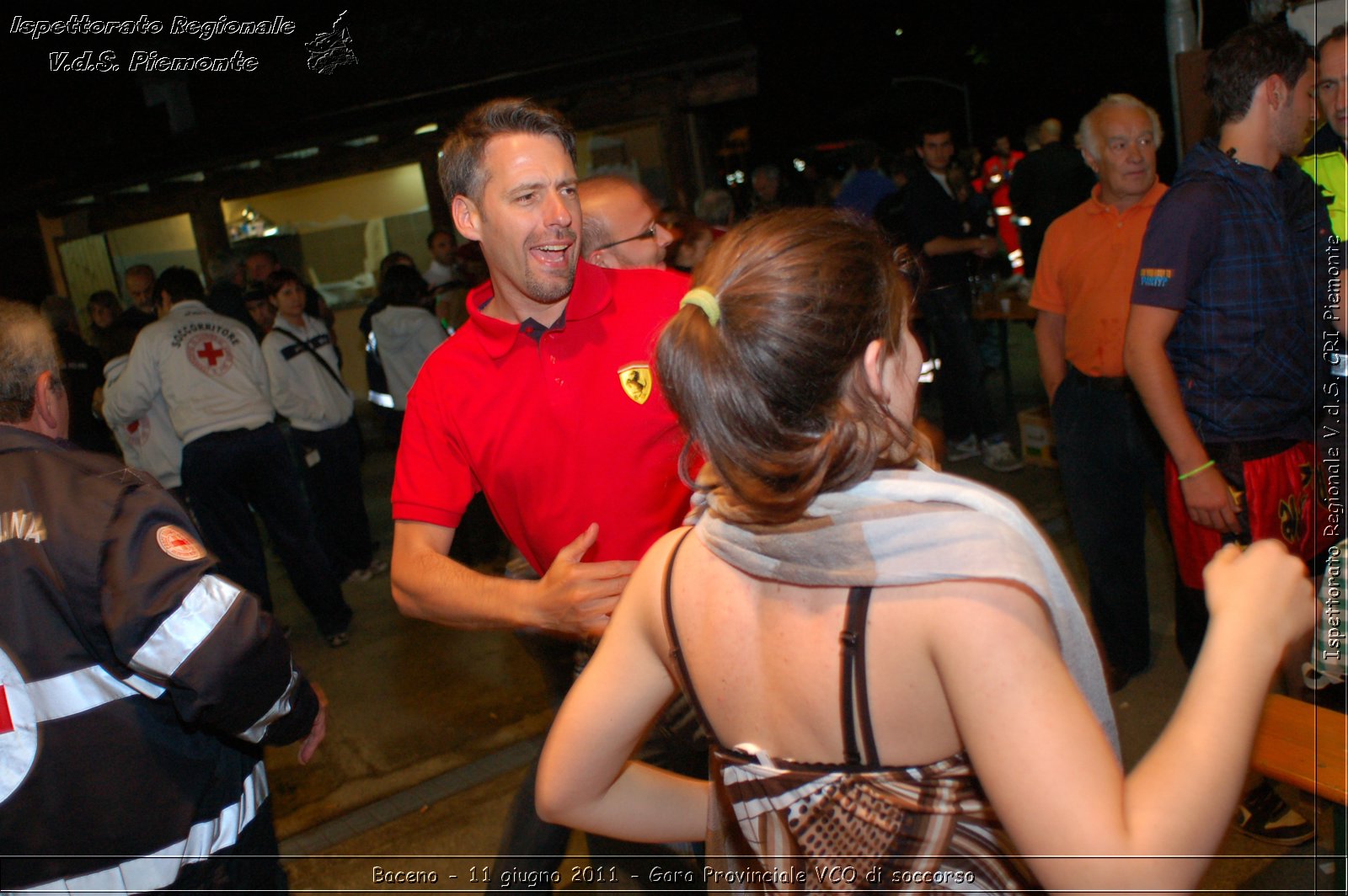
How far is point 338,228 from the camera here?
39.5 feet

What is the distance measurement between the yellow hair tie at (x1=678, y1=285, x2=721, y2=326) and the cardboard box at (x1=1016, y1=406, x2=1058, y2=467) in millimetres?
5488

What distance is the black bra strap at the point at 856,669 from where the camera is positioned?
3.72 feet

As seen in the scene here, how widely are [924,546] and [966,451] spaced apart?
237 inches

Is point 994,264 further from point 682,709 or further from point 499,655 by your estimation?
point 682,709

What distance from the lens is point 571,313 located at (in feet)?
7.64

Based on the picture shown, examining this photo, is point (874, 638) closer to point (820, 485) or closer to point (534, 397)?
point (820, 485)

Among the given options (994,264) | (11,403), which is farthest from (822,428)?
(994,264)

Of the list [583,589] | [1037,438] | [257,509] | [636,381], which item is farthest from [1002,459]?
[583,589]

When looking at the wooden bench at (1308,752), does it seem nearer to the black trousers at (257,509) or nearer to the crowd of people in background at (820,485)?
the crowd of people in background at (820,485)

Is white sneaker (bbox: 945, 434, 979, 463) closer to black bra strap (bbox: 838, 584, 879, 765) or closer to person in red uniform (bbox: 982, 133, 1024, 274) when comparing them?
person in red uniform (bbox: 982, 133, 1024, 274)

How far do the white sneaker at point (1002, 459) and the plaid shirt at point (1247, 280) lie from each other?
3780 millimetres

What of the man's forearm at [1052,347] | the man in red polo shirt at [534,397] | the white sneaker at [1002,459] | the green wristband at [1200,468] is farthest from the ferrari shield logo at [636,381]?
the white sneaker at [1002,459]

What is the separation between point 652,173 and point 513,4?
342cm

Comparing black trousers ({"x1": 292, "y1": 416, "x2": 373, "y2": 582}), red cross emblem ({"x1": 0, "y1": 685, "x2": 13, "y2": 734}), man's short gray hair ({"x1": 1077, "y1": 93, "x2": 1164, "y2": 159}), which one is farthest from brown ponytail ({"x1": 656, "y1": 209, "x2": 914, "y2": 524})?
black trousers ({"x1": 292, "y1": 416, "x2": 373, "y2": 582})
